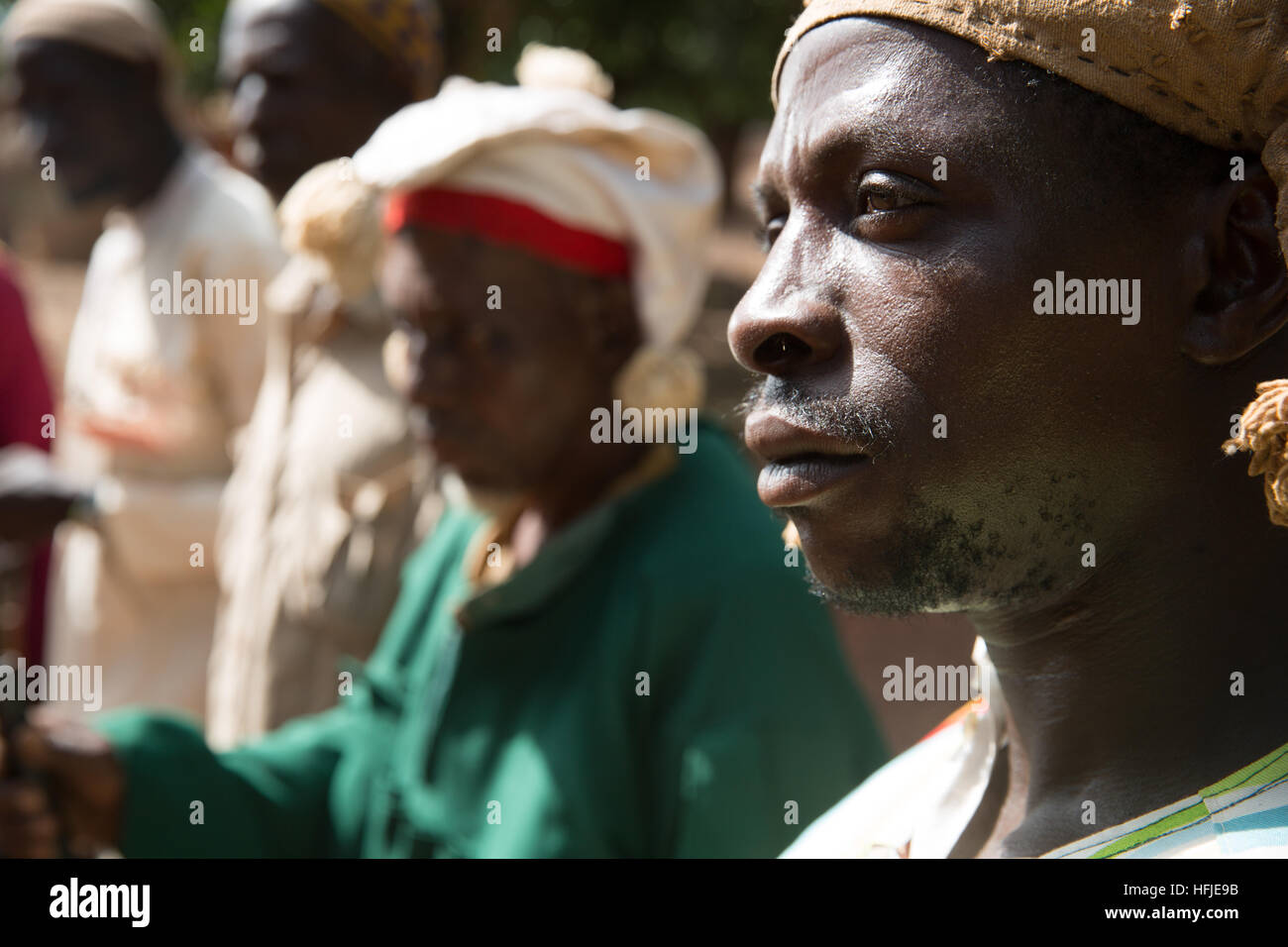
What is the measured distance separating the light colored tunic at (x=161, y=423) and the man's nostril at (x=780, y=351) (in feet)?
10.6

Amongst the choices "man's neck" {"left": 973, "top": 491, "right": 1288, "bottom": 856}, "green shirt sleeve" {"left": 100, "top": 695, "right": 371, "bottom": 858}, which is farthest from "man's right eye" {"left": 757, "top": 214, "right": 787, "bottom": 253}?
"green shirt sleeve" {"left": 100, "top": 695, "right": 371, "bottom": 858}

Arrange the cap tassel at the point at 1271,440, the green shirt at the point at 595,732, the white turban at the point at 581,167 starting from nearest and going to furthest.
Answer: the cap tassel at the point at 1271,440
the green shirt at the point at 595,732
the white turban at the point at 581,167

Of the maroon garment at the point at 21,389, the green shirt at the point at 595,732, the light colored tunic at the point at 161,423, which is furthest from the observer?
the maroon garment at the point at 21,389

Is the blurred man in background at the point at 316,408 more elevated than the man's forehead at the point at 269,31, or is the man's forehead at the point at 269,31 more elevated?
the man's forehead at the point at 269,31

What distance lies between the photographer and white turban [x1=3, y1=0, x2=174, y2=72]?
470 centimetres

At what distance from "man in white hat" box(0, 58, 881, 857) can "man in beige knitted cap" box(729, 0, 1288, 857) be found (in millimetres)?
1162

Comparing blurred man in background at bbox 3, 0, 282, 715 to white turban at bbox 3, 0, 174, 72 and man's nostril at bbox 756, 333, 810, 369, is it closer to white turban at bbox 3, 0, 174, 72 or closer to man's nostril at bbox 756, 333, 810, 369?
white turban at bbox 3, 0, 174, 72

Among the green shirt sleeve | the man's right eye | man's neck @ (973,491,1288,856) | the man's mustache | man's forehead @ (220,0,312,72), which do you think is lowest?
the green shirt sleeve

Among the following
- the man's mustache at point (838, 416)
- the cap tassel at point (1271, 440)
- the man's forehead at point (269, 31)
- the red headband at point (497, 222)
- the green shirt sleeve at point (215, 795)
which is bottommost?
the green shirt sleeve at point (215, 795)

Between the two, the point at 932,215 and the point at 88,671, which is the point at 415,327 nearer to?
the point at 932,215

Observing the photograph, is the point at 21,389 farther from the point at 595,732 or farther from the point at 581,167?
the point at 595,732

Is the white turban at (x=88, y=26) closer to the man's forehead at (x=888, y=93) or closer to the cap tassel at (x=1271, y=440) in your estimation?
the man's forehead at (x=888, y=93)

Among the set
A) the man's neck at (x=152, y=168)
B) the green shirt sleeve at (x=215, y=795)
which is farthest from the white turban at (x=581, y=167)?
the man's neck at (x=152, y=168)

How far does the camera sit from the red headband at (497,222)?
9.46 feet
